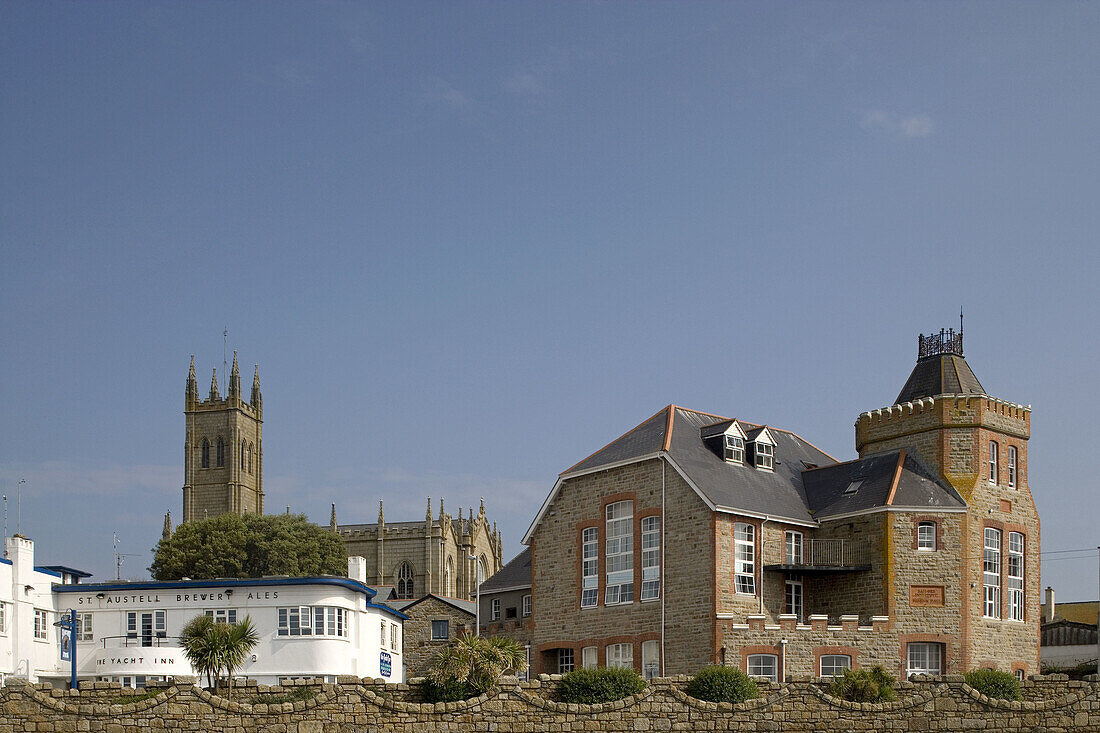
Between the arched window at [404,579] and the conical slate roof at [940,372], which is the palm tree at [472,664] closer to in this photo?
the conical slate roof at [940,372]

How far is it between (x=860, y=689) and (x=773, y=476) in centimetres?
1585

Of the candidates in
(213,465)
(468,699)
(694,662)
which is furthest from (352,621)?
(213,465)

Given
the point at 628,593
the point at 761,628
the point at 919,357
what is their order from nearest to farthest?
the point at 761,628 < the point at 628,593 < the point at 919,357

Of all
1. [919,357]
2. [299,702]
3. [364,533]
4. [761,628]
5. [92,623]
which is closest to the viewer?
[299,702]

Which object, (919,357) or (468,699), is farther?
(919,357)

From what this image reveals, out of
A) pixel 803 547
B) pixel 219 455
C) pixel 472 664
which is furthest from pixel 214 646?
pixel 219 455

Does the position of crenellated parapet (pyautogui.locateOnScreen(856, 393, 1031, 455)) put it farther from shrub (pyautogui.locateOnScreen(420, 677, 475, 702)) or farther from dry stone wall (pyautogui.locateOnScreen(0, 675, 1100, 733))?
shrub (pyautogui.locateOnScreen(420, 677, 475, 702))

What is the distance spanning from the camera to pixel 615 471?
48781 mm

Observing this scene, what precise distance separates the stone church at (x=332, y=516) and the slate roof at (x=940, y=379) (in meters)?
68.0

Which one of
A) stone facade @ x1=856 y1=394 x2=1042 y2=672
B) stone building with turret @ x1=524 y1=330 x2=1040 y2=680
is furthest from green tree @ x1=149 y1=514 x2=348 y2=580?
stone facade @ x1=856 y1=394 x2=1042 y2=672

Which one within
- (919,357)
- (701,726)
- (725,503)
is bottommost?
(701,726)

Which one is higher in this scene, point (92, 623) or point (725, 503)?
point (725, 503)

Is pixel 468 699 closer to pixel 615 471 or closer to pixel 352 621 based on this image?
pixel 615 471

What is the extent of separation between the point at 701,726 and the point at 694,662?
1061 centimetres
